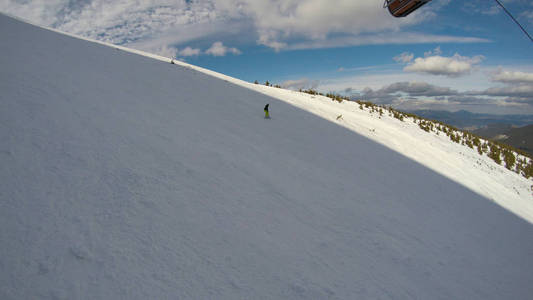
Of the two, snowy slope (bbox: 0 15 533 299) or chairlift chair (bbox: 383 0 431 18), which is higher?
chairlift chair (bbox: 383 0 431 18)

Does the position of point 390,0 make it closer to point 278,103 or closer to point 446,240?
point 278,103

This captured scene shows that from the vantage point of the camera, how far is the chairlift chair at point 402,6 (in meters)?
6.40

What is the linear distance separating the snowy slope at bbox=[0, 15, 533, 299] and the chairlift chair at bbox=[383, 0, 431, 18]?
180 inches

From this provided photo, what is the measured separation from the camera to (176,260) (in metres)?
2.27

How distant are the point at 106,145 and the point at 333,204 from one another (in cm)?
390

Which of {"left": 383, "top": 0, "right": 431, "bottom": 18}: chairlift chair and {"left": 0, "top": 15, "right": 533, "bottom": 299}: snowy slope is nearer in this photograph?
{"left": 0, "top": 15, "right": 533, "bottom": 299}: snowy slope

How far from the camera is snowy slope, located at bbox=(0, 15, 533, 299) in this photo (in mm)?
2104

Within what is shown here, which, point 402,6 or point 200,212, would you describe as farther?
point 402,6

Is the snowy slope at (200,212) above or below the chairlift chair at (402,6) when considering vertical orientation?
below

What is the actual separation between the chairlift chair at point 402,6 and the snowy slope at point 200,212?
4581 millimetres

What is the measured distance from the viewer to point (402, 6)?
265 inches

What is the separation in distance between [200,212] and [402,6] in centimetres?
797

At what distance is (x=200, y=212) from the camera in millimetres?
2953

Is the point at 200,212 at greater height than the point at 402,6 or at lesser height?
lesser
